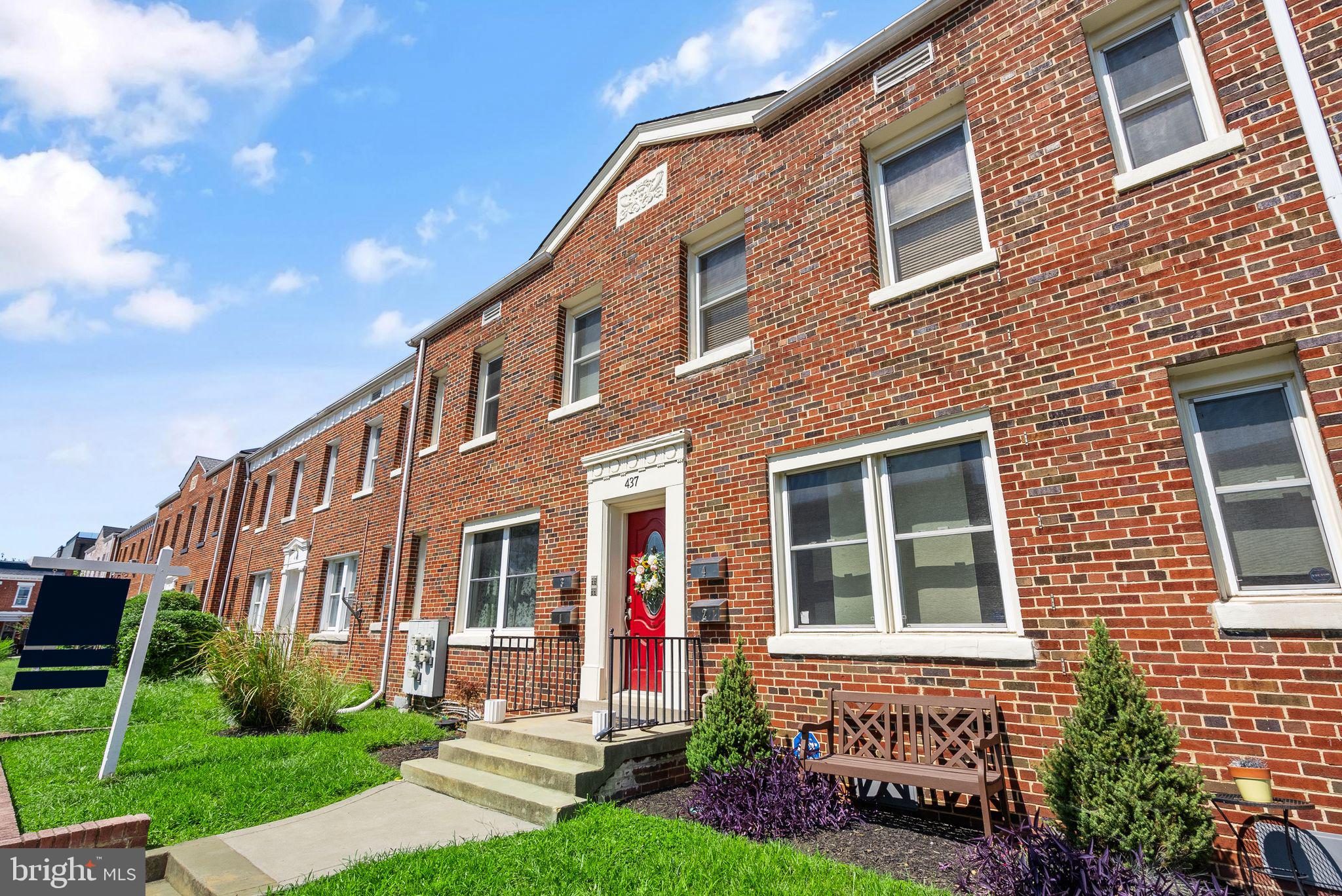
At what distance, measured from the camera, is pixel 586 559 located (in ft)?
28.0

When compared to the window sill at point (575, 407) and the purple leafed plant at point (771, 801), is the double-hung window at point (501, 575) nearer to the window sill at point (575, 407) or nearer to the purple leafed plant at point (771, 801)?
the window sill at point (575, 407)

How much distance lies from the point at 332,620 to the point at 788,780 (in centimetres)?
1298

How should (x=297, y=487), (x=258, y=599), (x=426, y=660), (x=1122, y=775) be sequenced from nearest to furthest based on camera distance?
(x=1122, y=775), (x=426, y=660), (x=297, y=487), (x=258, y=599)

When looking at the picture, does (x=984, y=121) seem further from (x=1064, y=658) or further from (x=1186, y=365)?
(x=1064, y=658)

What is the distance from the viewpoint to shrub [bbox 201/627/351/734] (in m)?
8.76

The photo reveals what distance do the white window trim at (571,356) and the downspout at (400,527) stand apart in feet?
15.0

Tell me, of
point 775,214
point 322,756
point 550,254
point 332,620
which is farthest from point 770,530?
point 332,620

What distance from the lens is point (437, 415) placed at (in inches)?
528

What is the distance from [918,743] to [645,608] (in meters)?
3.62

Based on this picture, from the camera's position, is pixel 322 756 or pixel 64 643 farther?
pixel 322 756

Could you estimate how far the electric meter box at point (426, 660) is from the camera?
10594 mm

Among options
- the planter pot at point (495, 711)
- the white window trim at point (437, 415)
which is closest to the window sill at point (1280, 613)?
the planter pot at point (495, 711)

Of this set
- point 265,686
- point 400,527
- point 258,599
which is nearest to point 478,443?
point 400,527

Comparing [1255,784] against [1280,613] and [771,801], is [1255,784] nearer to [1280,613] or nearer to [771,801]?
[1280,613]
